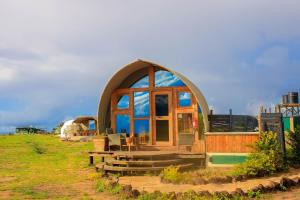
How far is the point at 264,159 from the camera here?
13586 mm

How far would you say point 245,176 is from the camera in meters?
13.0

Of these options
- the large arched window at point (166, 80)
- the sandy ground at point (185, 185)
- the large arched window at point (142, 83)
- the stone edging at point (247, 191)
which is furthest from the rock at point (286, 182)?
the large arched window at point (142, 83)

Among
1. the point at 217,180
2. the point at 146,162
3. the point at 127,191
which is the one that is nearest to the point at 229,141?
the point at 146,162

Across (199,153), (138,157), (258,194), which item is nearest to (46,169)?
(138,157)

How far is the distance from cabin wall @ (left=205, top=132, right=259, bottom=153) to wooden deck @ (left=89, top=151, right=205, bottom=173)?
0.67 metres

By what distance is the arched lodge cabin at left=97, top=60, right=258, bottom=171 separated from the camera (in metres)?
17.8

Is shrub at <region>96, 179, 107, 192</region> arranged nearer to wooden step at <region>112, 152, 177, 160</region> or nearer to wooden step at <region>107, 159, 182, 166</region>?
wooden step at <region>107, 159, 182, 166</region>

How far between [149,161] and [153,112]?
408 cm

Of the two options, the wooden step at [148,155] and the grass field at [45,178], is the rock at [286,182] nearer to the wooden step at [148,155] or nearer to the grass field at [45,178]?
the grass field at [45,178]

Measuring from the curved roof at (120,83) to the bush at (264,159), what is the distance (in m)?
3.16

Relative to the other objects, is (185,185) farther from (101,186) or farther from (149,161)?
(149,161)

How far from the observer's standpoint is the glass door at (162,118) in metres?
18.7

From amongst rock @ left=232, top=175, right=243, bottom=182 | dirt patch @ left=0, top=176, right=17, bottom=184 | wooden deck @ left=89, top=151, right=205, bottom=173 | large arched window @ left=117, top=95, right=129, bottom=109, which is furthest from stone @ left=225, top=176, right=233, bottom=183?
large arched window @ left=117, top=95, right=129, bottom=109

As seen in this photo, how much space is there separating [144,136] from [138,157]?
3214 mm
